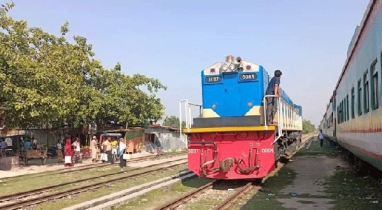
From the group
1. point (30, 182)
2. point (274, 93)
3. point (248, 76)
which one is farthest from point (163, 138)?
point (274, 93)

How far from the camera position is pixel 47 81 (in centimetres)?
1845

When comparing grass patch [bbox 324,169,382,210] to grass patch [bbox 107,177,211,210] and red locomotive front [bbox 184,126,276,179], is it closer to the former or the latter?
red locomotive front [bbox 184,126,276,179]

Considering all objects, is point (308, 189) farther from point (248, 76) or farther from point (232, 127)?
point (248, 76)

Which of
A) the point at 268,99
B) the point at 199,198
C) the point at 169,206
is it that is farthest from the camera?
the point at 268,99

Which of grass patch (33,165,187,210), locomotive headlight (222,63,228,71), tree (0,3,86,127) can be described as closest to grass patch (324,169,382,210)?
locomotive headlight (222,63,228,71)

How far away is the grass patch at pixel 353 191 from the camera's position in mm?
8375

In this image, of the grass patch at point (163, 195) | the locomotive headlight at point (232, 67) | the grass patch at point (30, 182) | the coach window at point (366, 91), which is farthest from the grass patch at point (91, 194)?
the coach window at point (366, 91)

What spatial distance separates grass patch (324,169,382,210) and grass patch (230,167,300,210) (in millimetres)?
1194

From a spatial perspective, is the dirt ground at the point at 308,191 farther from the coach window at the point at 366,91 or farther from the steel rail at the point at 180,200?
the coach window at the point at 366,91

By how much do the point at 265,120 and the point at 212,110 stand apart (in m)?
2.06

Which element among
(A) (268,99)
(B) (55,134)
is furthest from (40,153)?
(A) (268,99)

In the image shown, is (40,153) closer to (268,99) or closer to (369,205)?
(268,99)

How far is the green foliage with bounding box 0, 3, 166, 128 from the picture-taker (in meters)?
17.4

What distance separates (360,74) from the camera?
8.88 metres
